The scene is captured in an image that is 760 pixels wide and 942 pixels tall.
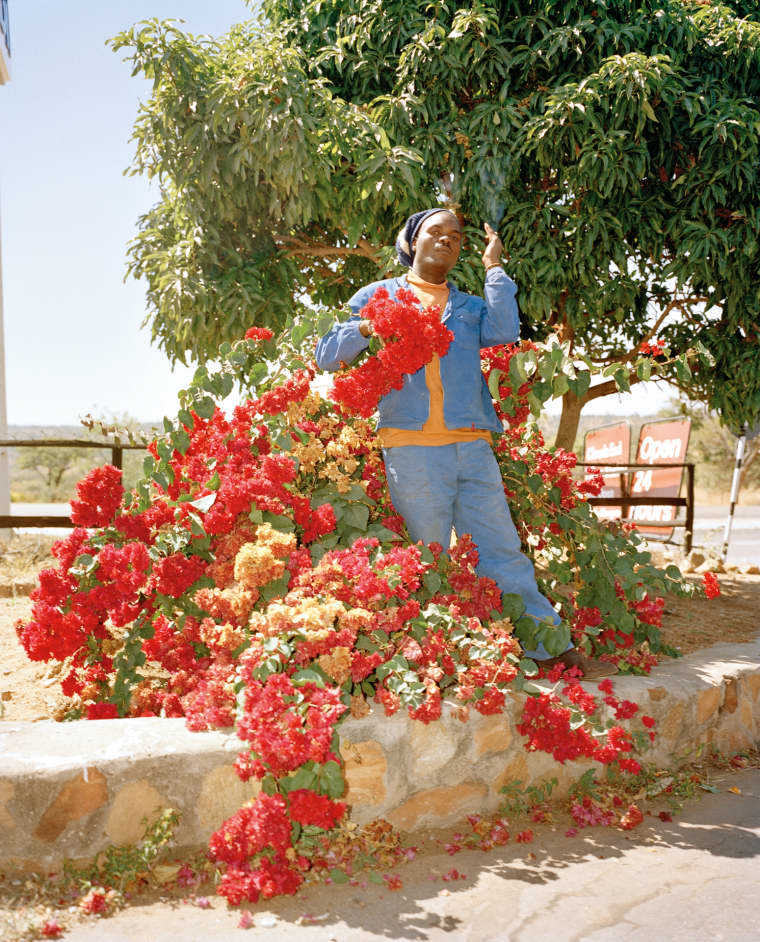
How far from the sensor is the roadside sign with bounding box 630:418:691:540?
27.3ft

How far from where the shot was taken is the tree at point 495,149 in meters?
5.43

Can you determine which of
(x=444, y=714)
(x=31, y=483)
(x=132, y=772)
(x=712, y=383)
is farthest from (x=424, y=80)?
(x=31, y=483)

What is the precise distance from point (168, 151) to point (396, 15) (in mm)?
1984

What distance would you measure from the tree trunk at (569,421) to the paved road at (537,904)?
14.4 ft

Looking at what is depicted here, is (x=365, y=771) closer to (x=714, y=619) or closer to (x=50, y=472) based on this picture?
(x=714, y=619)

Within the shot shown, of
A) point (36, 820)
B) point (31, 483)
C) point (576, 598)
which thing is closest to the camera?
point (36, 820)

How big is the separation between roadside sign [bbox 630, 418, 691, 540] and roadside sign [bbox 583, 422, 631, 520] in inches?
15.8

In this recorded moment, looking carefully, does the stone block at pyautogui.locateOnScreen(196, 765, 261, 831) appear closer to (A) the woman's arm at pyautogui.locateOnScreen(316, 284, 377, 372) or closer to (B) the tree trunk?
(A) the woman's arm at pyautogui.locateOnScreen(316, 284, 377, 372)

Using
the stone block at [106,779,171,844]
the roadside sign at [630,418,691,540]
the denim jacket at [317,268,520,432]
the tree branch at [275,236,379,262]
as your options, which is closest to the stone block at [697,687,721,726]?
the denim jacket at [317,268,520,432]

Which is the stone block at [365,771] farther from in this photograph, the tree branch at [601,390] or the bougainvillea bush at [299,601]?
the tree branch at [601,390]

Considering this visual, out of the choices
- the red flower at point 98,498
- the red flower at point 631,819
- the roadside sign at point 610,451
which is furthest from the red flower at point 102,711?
the roadside sign at point 610,451

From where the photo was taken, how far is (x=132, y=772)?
2.44 meters

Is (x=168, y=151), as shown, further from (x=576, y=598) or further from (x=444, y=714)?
(x=444, y=714)

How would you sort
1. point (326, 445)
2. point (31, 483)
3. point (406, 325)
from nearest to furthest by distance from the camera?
point (406, 325), point (326, 445), point (31, 483)
